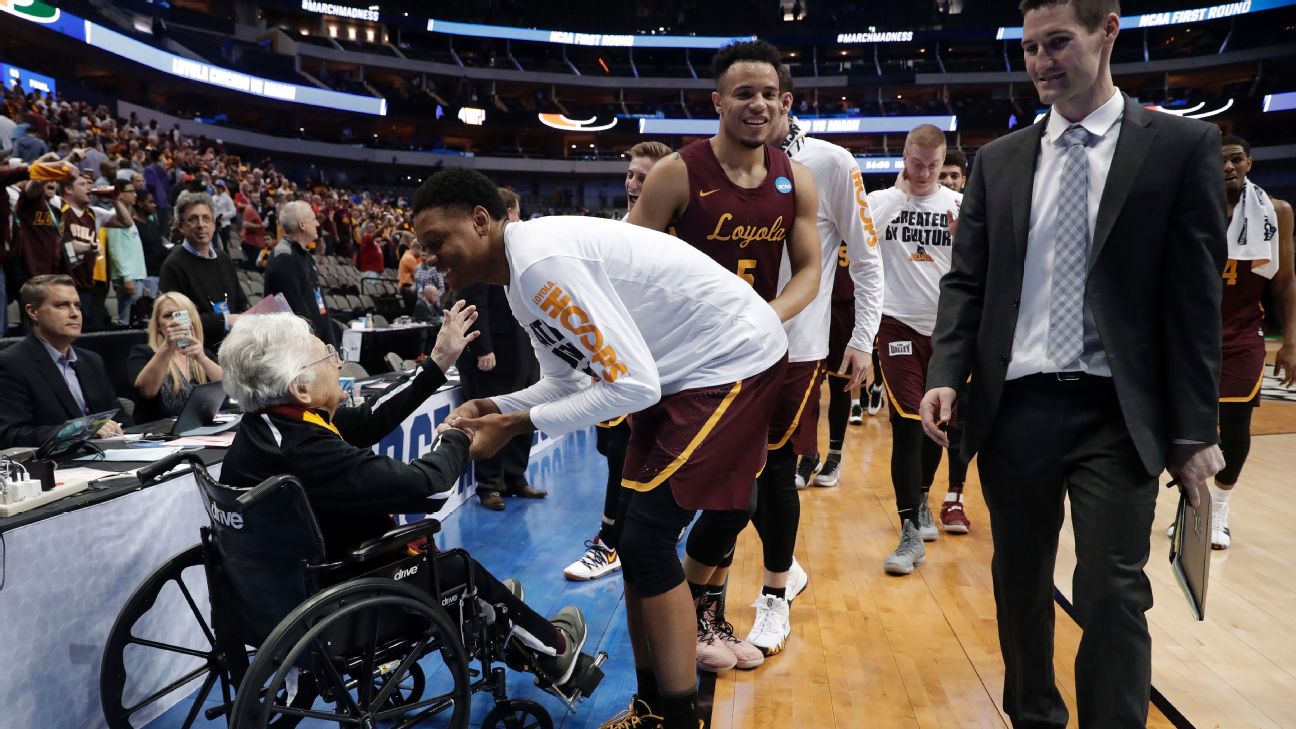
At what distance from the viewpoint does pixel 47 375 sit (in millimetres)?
3010

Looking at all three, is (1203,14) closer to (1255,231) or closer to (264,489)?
(1255,231)

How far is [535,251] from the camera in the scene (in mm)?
1693

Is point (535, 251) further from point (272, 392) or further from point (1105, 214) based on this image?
point (1105, 214)

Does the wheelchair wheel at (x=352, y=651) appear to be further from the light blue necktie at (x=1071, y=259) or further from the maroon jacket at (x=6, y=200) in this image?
the maroon jacket at (x=6, y=200)

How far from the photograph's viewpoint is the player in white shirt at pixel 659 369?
1787mm

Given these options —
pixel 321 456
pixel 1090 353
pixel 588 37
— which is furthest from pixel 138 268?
pixel 588 37

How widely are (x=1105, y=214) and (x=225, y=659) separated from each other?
2.22 metres

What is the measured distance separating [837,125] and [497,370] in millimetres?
30967

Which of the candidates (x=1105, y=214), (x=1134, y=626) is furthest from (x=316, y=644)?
(x=1105, y=214)

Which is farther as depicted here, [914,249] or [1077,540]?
[914,249]

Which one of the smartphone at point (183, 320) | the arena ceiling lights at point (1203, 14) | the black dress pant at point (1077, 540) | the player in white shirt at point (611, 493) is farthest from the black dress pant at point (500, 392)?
the arena ceiling lights at point (1203, 14)

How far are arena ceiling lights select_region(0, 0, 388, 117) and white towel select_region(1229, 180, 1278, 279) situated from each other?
73.8 ft

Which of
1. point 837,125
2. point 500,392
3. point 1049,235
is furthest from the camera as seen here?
point 837,125

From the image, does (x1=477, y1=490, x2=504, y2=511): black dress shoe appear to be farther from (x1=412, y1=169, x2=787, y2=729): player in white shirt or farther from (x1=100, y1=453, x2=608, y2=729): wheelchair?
(x1=412, y1=169, x2=787, y2=729): player in white shirt
